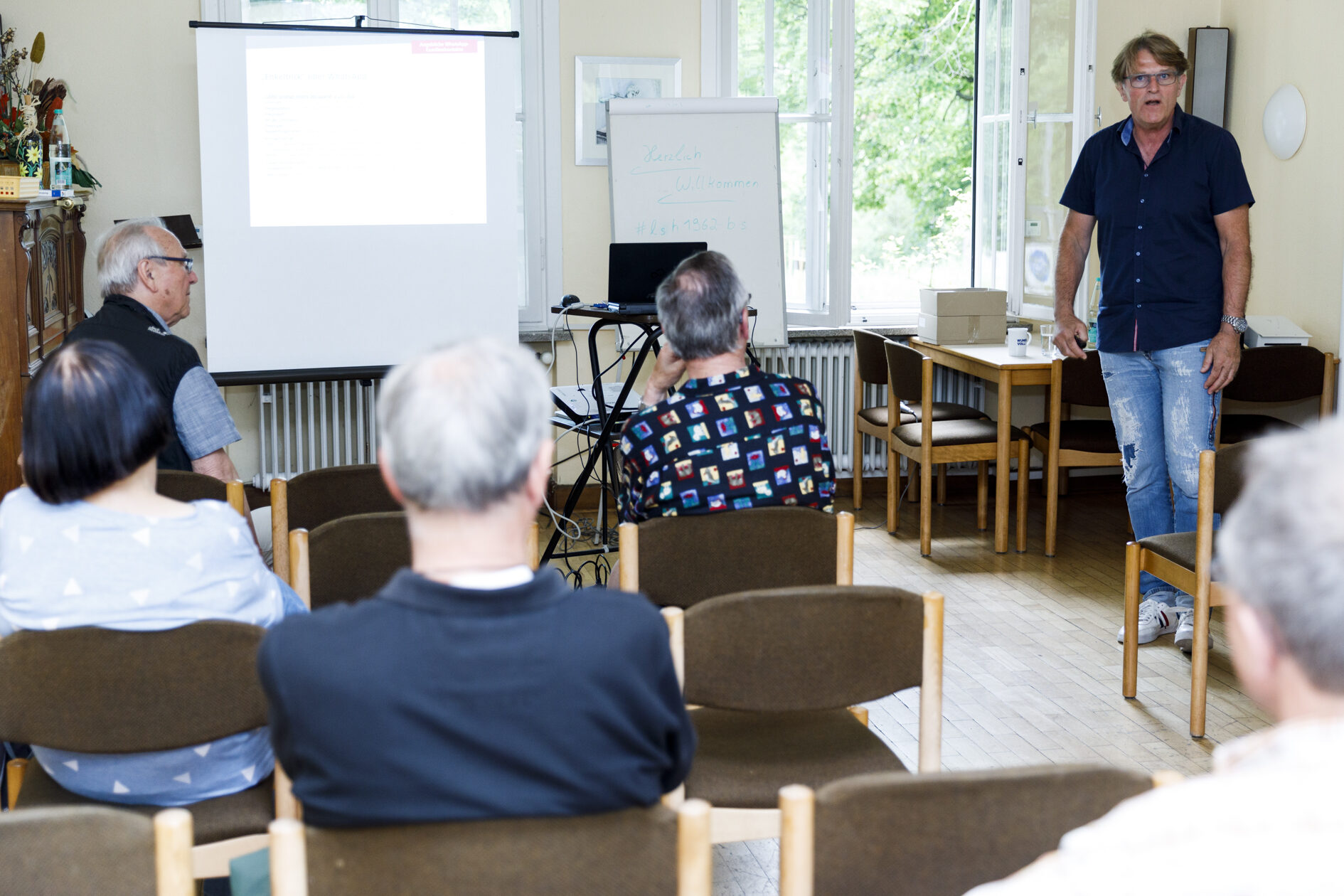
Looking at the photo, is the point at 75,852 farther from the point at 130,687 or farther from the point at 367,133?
the point at 367,133

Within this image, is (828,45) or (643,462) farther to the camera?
(828,45)

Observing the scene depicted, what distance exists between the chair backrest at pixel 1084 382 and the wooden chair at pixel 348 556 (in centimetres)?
335

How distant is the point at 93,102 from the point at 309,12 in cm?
96

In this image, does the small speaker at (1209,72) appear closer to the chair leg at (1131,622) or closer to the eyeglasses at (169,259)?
the chair leg at (1131,622)

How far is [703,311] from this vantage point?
2.46 meters

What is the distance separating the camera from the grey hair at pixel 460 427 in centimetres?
115

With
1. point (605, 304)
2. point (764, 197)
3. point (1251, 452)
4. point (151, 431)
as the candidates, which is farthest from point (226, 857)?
point (764, 197)

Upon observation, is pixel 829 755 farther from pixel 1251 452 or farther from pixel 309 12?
pixel 309 12

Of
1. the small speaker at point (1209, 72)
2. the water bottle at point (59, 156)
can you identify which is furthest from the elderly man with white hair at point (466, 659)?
the small speaker at point (1209, 72)

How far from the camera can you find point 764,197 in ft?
18.0

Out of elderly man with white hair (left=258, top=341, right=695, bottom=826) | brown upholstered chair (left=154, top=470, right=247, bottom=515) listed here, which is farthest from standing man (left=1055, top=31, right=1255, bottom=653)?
elderly man with white hair (left=258, top=341, right=695, bottom=826)

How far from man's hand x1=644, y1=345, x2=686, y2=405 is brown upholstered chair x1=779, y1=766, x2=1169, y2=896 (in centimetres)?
178

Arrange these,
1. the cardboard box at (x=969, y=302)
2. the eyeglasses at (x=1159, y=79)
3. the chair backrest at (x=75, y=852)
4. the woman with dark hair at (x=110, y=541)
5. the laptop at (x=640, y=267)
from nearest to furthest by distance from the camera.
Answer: the chair backrest at (x=75, y=852) → the woman with dark hair at (x=110, y=541) → the eyeglasses at (x=1159, y=79) → the laptop at (x=640, y=267) → the cardboard box at (x=969, y=302)

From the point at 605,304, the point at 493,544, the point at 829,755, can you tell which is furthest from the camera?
the point at 605,304
